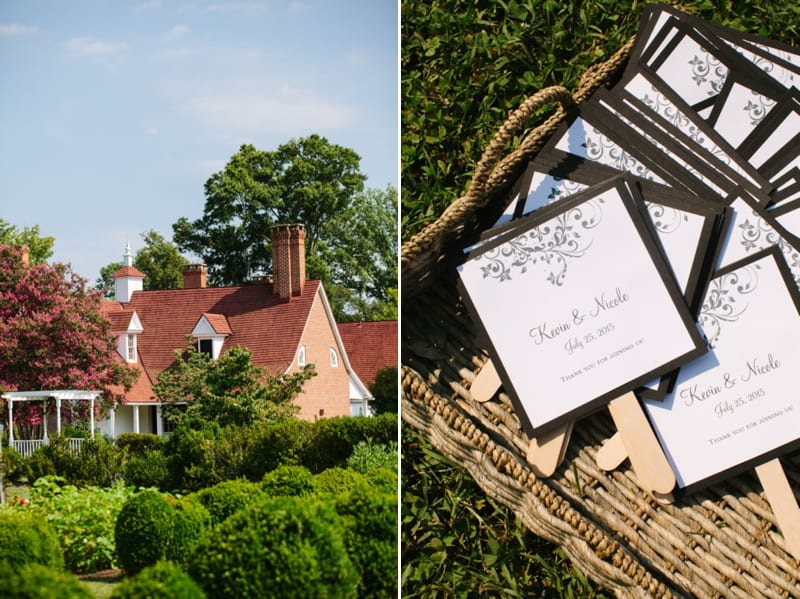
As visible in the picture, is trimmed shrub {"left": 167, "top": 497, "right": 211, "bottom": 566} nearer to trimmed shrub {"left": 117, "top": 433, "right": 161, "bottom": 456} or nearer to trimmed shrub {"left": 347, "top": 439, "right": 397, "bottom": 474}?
trimmed shrub {"left": 117, "top": 433, "right": 161, "bottom": 456}

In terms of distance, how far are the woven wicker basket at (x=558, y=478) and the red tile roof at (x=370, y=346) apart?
0.05 meters

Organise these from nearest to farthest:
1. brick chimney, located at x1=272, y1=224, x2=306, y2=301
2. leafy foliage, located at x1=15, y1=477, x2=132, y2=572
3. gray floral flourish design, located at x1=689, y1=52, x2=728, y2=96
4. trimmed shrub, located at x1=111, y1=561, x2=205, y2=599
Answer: trimmed shrub, located at x1=111, y1=561, x2=205, y2=599
leafy foliage, located at x1=15, y1=477, x2=132, y2=572
brick chimney, located at x1=272, y1=224, x2=306, y2=301
gray floral flourish design, located at x1=689, y1=52, x2=728, y2=96

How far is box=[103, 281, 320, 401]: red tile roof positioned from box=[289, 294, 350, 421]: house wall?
0.8 inches

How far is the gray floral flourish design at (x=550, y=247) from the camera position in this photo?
1816 mm

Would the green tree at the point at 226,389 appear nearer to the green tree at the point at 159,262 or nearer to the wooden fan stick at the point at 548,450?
the green tree at the point at 159,262

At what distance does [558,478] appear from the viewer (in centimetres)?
181

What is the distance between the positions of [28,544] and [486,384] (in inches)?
38.8

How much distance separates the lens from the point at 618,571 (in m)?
1.58

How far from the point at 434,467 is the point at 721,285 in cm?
74

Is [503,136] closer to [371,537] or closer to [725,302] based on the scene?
[725,302]

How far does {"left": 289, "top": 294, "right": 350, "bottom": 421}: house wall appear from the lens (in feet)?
5.68

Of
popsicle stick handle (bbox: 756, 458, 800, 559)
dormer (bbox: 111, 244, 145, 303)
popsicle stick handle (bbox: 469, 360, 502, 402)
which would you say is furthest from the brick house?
popsicle stick handle (bbox: 756, 458, 800, 559)

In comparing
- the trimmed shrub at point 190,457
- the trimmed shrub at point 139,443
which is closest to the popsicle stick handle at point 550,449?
the trimmed shrub at point 190,457

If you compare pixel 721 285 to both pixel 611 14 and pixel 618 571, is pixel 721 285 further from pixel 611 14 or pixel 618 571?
pixel 611 14
